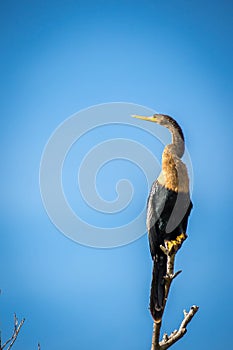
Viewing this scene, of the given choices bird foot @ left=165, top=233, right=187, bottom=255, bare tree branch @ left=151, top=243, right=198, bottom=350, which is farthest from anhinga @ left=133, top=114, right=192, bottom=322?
bare tree branch @ left=151, top=243, right=198, bottom=350

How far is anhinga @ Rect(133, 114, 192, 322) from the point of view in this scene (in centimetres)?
247

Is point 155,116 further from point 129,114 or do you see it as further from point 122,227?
point 122,227

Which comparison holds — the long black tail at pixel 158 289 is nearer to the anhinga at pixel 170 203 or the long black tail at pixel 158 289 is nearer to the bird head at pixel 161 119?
the anhinga at pixel 170 203

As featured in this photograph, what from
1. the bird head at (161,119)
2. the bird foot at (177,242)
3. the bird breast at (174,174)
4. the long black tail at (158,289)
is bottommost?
the long black tail at (158,289)

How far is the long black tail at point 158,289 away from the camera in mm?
2125

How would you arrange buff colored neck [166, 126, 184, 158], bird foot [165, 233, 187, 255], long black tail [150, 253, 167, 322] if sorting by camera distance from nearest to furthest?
long black tail [150, 253, 167, 322] → bird foot [165, 233, 187, 255] → buff colored neck [166, 126, 184, 158]

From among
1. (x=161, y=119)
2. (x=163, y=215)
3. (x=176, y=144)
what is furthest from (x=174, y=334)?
(x=161, y=119)

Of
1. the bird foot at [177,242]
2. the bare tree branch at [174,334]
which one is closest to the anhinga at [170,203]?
the bird foot at [177,242]

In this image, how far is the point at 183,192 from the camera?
2.49 meters

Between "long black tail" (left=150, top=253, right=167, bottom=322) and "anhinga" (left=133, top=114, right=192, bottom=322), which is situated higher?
"anhinga" (left=133, top=114, right=192, bottom=322)

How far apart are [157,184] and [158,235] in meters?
0.34

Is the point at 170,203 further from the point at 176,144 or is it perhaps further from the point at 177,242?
the point at 176,144

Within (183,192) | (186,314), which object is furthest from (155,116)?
(186,314)

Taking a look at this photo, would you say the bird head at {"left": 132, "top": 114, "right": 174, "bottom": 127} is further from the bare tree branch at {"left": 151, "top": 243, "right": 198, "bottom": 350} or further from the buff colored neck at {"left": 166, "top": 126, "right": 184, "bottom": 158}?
the bare tree branch at {"left": 151, "top": 243, "right": 198, "bottom": 350}
